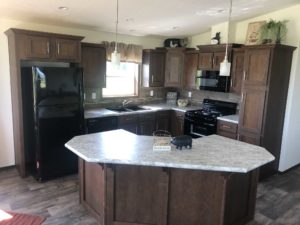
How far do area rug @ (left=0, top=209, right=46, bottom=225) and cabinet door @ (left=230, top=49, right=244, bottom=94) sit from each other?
3646 millimetres

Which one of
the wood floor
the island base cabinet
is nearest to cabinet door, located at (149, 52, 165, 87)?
the wood floor

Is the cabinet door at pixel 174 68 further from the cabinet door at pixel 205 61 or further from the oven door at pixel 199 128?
the oven door at pixel 199 128

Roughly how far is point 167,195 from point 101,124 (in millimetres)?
2247

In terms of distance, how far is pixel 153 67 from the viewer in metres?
5.34

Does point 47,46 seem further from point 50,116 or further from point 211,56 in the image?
point 211,56

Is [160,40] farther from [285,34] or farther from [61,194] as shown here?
[61,194]

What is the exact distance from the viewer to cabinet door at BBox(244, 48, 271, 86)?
365 centimetres

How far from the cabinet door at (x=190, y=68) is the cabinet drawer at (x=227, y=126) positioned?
118 cm

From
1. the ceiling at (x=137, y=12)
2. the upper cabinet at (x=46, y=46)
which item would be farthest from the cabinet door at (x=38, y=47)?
the ceiling at (x=137, y=12)

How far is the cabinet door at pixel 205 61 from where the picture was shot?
484 centimetres

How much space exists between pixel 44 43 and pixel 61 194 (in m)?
2.15

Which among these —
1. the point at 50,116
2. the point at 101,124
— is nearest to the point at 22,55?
the point at 50,116

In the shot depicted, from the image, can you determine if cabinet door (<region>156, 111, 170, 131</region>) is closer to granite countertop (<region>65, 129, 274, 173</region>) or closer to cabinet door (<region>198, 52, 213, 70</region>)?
cabinet door (<region>198, 52, 213, 70</region>)

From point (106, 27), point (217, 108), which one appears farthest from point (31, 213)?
point (217, 108)
